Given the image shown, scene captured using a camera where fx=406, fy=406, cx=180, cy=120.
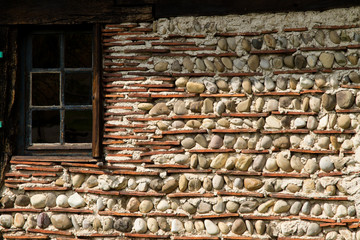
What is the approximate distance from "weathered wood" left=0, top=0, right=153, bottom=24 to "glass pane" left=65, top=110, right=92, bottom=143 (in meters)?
0.88

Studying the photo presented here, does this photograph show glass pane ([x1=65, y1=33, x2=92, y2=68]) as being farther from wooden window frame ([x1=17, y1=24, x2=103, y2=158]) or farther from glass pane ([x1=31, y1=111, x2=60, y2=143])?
glass pane ([x1=31, y1=111, x2=60, y2=143])

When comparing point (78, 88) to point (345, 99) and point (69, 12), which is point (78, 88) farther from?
point (345, 99)

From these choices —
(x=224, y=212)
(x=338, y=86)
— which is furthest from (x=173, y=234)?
(x=338, y=86)

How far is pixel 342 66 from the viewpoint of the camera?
3479 millimetres

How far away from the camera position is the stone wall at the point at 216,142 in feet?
11.3

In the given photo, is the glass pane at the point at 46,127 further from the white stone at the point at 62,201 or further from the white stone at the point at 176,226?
the white stone at the point at 176,226

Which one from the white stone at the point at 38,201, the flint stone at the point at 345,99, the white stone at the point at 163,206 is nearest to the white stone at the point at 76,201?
→ the white stone at the point at 38,201

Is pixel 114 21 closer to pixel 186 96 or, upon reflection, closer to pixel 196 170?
pixel 186 96

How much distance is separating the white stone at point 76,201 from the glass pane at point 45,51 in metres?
1.30

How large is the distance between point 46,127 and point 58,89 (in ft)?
1.29

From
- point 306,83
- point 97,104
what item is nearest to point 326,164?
point 306,83

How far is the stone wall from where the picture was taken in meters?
3.44

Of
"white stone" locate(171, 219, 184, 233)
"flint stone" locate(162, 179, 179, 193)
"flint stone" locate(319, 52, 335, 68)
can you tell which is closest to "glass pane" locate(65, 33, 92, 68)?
"flint stone" locate(162, 179, 179, 193)

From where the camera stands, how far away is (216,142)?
3.57m
